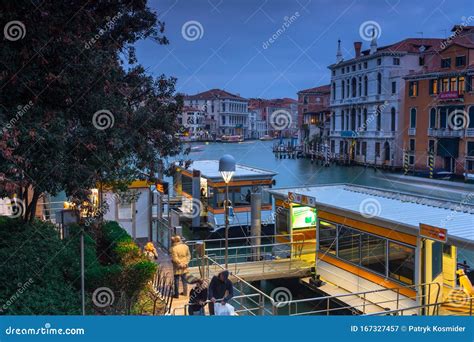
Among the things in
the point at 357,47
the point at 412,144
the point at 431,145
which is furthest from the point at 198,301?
the point at 357,47

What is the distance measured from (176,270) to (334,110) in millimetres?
22747

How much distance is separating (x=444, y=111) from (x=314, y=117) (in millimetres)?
13592

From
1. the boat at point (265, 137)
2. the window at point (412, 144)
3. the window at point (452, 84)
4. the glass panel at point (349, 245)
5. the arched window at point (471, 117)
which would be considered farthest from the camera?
the boat at point (265, 137)

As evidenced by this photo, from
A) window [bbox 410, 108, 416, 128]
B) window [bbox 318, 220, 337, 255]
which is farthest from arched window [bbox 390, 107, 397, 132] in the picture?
window [bbox 318, 220, 337, 255]

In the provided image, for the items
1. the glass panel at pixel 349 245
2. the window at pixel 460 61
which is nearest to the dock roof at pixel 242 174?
the glass panel at pixel 349 245

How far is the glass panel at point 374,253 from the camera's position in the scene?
5555mm

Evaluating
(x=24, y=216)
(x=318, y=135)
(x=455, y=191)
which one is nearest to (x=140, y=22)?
(x=24, y=216)

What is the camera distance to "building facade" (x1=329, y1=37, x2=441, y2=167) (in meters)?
22.3

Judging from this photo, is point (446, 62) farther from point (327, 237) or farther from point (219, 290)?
point (219, 290)

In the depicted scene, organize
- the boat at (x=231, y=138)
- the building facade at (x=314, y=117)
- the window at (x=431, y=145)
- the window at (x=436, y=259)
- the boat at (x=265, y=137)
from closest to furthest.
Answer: the window at (x=436, y=259), the window at (x=431, y=145), the boat at (x=231, y=138), the building facade at (x=314, y=117), the boat at (x=265, y=137)

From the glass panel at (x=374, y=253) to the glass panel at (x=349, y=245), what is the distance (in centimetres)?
10

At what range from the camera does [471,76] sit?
19094 mm

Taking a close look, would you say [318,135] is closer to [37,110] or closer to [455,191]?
[455,191]

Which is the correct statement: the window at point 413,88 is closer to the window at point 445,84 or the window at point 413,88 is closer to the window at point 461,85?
the window at point 445,84
